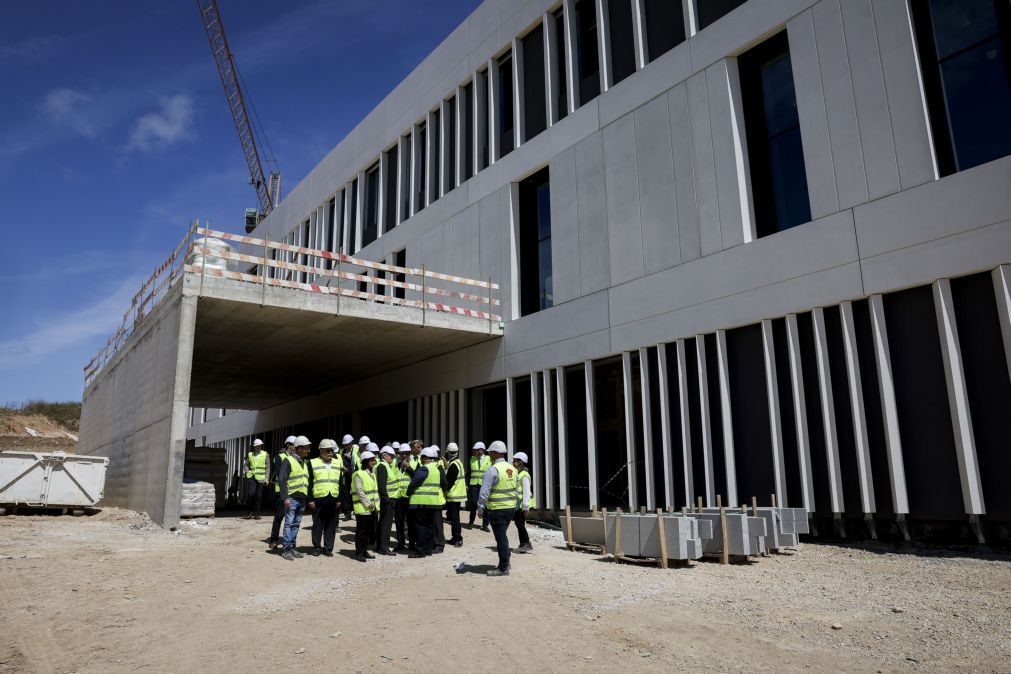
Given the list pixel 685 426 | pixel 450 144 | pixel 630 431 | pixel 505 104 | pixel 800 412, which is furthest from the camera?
pixel 450 144

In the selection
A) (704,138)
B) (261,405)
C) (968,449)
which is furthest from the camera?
(261,405)

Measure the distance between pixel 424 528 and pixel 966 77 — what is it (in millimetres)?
10847

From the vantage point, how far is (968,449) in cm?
960

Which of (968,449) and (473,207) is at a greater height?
(473,207)

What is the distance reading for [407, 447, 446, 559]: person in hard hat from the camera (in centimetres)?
1053

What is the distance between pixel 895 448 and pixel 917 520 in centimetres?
110

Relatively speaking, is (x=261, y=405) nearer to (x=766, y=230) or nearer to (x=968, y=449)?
(x=766, y=230)

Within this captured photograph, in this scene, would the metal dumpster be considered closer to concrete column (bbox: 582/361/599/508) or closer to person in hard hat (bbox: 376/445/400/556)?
person in hard hat (bbox: 376/445/400/556)

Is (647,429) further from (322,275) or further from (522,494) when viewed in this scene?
(322,275)

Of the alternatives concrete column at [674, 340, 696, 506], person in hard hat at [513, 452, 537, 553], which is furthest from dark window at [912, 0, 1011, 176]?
person in hard hat at [513, 452, 537, 553]

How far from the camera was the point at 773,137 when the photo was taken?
13.3 metres

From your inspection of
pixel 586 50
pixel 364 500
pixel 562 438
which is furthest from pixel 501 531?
pixel 586 50

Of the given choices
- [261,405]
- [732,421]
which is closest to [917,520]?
[732,421]

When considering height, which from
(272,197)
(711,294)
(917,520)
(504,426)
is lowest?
(917,520)
